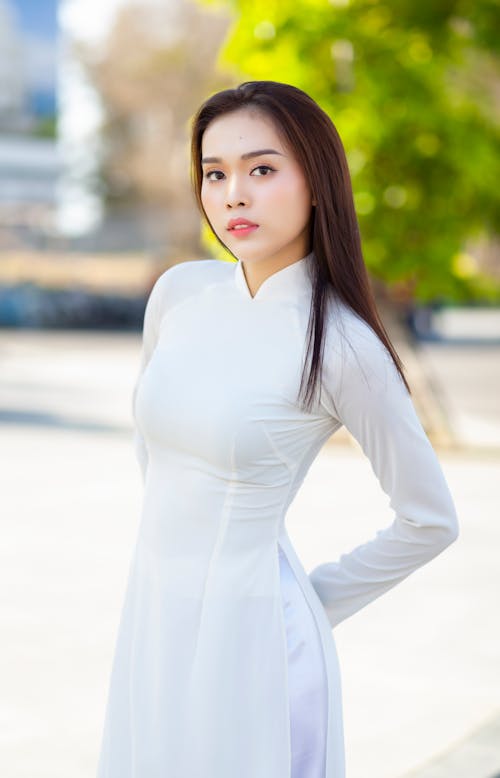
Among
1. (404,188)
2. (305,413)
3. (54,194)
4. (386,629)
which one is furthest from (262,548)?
(54,194)

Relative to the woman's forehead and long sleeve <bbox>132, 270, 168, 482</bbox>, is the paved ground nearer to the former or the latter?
long sleeve <bbox>132, 270, 168, 482</bbox>

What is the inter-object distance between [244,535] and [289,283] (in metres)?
0.41

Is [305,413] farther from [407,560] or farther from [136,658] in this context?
[136,658]

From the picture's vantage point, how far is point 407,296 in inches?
491

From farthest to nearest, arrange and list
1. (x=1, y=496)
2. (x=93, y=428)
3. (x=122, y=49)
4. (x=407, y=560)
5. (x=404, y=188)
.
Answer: (x=122, y=49), (x=93, y=428), (x=404, y=188), (x=1, y=496), (x=407, y=560)

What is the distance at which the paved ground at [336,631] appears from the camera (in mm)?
4320

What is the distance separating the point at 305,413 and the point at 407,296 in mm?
10462

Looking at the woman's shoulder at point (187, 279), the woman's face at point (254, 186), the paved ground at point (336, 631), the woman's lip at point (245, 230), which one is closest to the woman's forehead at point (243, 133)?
the woman's face at point (254, 186)

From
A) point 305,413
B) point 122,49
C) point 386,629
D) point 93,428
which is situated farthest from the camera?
point 122,49

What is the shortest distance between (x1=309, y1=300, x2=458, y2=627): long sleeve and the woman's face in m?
0.19

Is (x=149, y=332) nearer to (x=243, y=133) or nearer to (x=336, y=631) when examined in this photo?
(x=243, y=133)

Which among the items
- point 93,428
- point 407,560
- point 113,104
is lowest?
point 93,428

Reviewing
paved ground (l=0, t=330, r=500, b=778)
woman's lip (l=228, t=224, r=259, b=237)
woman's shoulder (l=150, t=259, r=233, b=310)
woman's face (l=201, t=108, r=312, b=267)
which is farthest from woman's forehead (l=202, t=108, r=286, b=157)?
paved ground (l=0, t=330, r=500, b=778)

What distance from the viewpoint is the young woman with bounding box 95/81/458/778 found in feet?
6.88
